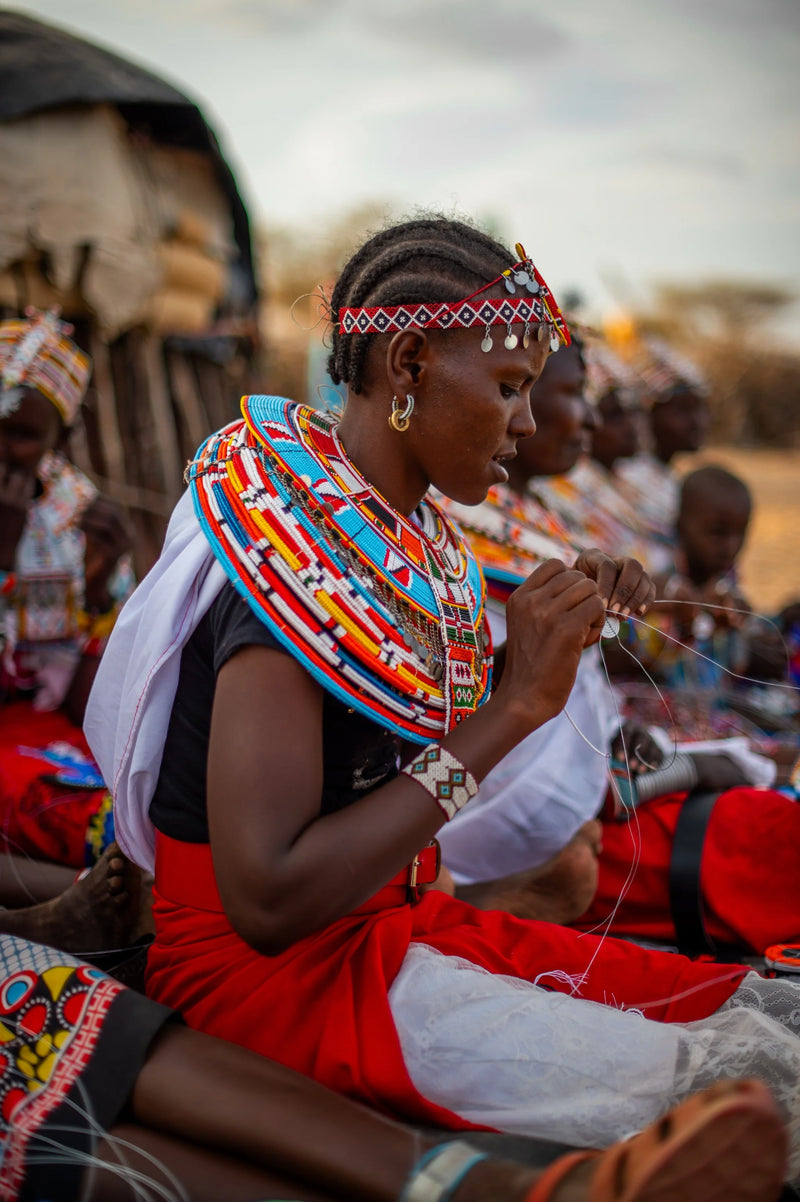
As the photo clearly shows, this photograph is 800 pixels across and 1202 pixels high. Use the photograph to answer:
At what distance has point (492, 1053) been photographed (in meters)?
1.59

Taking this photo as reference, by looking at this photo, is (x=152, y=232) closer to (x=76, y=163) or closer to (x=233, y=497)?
(x=76, y=163)

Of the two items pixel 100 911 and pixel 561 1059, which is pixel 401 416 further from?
pixel 100 911

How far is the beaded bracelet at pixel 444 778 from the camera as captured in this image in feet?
5.16

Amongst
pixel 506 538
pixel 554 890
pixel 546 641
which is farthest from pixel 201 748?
pixel 506 538

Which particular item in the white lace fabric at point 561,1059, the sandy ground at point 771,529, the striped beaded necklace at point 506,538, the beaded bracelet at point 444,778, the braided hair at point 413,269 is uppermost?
the braided hair at point 413,269

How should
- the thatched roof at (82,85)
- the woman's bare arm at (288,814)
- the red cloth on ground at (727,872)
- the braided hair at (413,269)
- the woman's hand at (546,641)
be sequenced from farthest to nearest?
the thatched roof at (82,85) → the red cloth on ground at (727,872) → the braided hair at (413,269) → the woman's hand at (546,641) → the woman's bare arm at (288,814)

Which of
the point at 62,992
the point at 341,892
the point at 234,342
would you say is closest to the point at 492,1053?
the point at 341,892

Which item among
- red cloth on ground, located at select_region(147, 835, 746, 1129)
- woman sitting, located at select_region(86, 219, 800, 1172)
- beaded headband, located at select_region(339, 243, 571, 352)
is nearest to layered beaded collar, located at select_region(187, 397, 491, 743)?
woman sitting, located at select_region(86, 219, 800, 1172)

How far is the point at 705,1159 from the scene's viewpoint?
1.21 meters

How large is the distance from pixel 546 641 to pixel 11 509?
2118mm

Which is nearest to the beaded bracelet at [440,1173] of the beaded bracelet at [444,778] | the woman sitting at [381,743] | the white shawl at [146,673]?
the woman sitting at [381,743]

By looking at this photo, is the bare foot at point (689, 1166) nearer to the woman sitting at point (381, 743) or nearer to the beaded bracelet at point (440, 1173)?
the beaded bracelet at point (440, 1173)

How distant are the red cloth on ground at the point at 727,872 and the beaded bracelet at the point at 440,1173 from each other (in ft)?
4.67

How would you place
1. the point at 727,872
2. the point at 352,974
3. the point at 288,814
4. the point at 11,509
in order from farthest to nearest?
the point at 11,509
the point at 727,872
the point at 352,974
the point at 288,814
